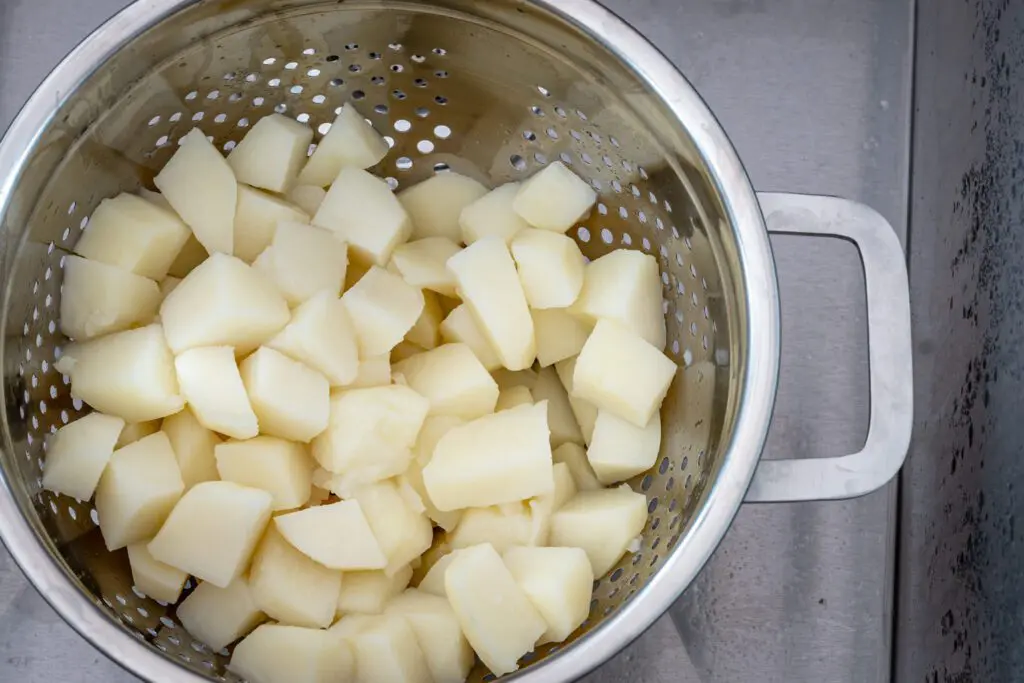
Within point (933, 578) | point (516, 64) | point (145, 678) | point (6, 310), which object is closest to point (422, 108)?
point (516, 64)

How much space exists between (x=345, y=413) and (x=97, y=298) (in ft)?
0.79

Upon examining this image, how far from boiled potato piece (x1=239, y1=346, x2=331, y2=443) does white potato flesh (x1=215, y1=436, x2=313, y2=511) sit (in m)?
0.02

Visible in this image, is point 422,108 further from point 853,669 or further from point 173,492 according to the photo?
point 853,669

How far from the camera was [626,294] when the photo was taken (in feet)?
2.82

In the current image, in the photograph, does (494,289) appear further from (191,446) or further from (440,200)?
(191,446)

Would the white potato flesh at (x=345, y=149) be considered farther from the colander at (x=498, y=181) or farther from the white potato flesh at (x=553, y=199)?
the white potato flesh at (x=553, y=199)

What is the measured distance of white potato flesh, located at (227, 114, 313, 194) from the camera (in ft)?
2.98

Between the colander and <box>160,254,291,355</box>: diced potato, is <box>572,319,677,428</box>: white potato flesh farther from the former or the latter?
<box>160,254,291,355</box>: diced potato

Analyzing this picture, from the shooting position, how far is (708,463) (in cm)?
80

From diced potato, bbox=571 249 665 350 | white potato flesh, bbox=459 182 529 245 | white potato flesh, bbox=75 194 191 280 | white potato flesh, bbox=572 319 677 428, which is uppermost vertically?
white potato flesh, bbox=75 194 191 280

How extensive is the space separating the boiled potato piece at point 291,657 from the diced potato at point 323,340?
22 cm

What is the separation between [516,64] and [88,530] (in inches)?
21.7

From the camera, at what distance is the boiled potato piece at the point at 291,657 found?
2.63ft

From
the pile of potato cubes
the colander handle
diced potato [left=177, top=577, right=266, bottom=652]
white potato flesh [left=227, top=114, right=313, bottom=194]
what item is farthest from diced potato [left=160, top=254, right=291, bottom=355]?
the colander handle
